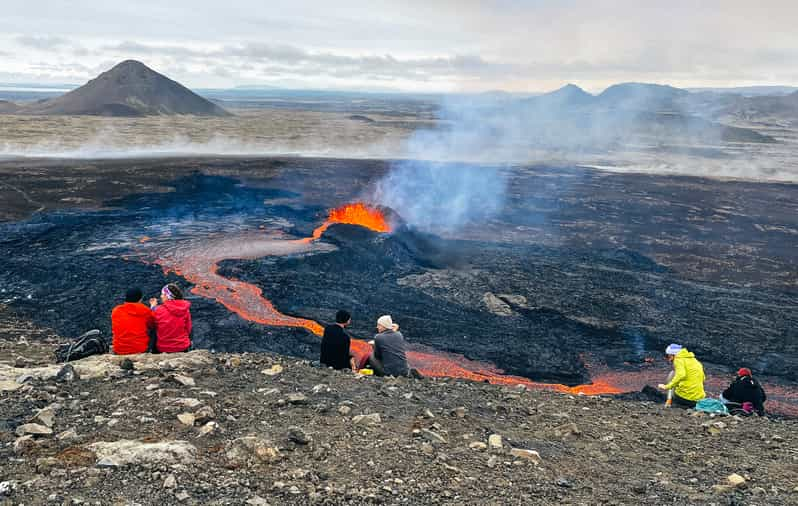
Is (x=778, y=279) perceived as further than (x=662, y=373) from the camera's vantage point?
Yes

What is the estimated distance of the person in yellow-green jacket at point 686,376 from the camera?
9.59 metres

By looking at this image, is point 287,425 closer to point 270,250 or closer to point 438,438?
point 438,438

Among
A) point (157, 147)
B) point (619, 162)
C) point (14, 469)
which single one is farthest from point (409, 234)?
point (619, 162)

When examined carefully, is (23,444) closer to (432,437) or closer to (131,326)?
(131,326)

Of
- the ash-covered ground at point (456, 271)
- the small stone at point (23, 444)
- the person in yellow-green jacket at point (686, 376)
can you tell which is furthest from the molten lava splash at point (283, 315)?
the small stone at point (23, 444)

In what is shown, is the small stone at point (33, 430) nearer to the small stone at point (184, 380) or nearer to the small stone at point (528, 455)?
the small stone at point (184, 380)

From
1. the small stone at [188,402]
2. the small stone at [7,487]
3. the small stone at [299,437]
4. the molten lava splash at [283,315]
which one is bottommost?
the molten lava splash at [283,315]

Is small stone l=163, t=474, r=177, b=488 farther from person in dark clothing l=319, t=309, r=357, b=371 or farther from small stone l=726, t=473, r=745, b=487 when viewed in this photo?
small stone l=726, t=473, r=745, b=487

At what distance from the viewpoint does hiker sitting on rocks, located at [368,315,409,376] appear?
30.7ft

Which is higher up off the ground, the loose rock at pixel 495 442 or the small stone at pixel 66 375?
the small stone at pixel 66 375

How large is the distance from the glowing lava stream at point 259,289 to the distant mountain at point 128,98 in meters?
72.7

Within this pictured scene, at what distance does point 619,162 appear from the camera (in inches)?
2509

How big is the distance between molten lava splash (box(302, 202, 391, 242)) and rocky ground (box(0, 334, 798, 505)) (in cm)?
1611

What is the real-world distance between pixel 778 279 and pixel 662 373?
38.1ft
